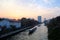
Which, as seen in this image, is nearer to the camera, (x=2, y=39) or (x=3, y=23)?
(x=2, y=39)

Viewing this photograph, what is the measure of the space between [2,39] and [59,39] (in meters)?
13.9

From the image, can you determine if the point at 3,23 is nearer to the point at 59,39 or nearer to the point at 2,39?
the point at 2,39

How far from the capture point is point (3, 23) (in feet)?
184

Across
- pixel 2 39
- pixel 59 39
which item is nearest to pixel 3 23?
pixel 2 39

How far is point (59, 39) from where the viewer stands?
21.7 meters

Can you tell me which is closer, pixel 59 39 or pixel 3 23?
pixel 59 39

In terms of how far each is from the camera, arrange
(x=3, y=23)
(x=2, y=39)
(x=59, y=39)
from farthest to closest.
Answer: (x=3, y=23) < (x=2, y=39) < (x=59, y=39)

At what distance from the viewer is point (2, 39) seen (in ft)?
97.8

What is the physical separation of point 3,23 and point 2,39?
2696 centimetres

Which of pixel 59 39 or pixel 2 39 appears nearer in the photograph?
pixel 59 39

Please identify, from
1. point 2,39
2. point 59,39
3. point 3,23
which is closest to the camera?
point 59,39
